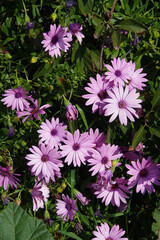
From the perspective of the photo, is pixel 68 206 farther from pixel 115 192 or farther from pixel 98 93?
pixel 98 93

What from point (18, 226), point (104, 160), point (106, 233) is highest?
point (18, 226)

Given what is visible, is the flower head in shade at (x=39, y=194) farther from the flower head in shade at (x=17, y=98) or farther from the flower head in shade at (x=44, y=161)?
the flower head in shade at (x=17, y=98)

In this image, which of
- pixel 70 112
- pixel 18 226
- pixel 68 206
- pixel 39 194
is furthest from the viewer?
pixel 68 206

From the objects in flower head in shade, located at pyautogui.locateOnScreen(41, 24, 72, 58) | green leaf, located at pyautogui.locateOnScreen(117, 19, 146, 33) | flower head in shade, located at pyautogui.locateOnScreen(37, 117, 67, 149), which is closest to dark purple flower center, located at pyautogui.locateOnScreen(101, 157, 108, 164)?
flower head in shade, located at pyautogui.locateOnScreen(37, 117, 67, 149)

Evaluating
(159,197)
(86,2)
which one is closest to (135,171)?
(159,197)

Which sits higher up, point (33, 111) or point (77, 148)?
point (33, 111)

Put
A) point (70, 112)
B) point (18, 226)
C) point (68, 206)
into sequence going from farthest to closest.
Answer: point (68, 206) < point (70, 112) < point (18, 226)

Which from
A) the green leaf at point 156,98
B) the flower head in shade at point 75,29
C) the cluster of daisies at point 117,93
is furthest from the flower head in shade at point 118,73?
the flower head in shade at point 75,29

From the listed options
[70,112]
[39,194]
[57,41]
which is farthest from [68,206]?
[57,41]
